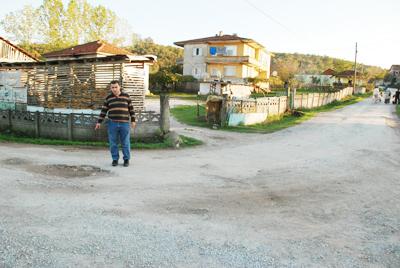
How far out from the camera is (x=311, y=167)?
889cm

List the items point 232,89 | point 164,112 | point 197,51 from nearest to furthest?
1. point 164,112
2. point 232,89
3. point 197,51

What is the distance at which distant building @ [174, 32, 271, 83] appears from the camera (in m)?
48.8

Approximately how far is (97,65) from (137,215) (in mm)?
8881

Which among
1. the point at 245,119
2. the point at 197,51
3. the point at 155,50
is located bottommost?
the point at 245,119

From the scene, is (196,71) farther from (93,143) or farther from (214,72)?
(93,143)

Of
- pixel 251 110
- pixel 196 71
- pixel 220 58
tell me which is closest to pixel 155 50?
pixel 196 71

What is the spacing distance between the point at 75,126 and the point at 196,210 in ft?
24.6

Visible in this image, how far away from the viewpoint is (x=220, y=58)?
49.5 meters

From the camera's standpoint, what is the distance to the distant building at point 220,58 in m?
48.8

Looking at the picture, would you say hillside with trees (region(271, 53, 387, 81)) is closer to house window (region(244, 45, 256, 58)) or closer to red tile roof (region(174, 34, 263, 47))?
house window (region(244, 45, 256, 58))

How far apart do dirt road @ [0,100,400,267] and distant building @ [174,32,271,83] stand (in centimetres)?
Result: 4005

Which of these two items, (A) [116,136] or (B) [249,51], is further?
(B) [249,51]

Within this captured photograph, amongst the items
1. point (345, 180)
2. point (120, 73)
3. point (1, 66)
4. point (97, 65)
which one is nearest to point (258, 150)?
point (345, 180)

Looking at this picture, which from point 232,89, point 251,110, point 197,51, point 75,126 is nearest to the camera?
point 75,126
